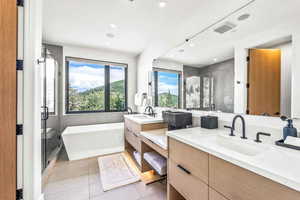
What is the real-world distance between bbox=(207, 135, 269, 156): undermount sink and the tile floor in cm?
106

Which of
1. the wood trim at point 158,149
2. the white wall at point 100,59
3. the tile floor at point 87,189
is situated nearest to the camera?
the wood trim at point 158,149

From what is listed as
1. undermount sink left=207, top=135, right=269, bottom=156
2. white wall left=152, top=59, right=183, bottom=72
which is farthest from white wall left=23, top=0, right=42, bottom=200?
white wall left=152, top=59, right=183, bottom=72

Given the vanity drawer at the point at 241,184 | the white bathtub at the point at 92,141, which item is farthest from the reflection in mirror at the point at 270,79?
the white bathtub at the point at 92,141

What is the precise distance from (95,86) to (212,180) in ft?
11.3

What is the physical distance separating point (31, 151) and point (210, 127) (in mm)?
1839

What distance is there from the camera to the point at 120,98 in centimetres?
385

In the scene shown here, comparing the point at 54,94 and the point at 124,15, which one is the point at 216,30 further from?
the point at 54,94

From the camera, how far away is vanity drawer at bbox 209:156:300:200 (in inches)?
22.6

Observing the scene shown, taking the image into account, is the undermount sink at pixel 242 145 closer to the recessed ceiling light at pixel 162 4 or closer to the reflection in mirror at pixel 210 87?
the reflection in mirror at pixel 210 87

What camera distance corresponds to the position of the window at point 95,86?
333 cm

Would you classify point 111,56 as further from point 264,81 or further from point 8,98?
point 264,81

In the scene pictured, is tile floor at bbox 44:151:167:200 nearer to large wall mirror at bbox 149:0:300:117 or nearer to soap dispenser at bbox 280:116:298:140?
large wall mirror at bbox 149:0:300:117

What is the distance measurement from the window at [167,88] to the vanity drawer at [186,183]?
3.76 ft

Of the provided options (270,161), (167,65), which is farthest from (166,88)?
(270,161)
